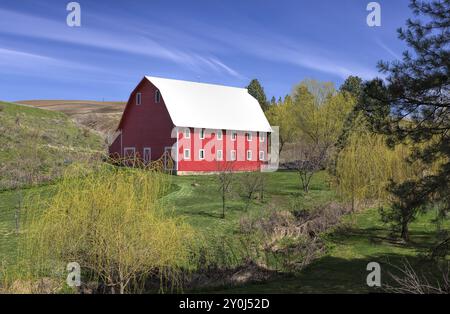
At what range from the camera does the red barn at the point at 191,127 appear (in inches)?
1428

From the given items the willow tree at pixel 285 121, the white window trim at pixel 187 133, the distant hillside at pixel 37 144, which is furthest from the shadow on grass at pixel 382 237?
the willow tree at pixel 285 121

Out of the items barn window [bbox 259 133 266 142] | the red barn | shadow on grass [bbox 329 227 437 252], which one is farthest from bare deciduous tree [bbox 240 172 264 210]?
barn window [bbox 259 133 266 142]

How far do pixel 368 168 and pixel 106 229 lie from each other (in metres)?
14.0

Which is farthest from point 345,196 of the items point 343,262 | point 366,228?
point 343,262

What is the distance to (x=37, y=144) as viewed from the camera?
3403 centimetres

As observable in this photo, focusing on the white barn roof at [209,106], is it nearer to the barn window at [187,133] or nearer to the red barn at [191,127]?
the red barn at [191,127]

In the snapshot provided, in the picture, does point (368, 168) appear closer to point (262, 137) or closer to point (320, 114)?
point (262, 137)

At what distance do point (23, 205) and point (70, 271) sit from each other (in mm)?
11696

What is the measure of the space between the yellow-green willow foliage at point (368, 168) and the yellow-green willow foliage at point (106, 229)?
12432 millimetres

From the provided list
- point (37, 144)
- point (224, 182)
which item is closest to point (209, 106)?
point (37, 144)

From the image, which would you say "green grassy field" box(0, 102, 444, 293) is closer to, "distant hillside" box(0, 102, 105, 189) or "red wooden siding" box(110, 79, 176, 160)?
"distant hillside" box(0, 102, 105, 189)

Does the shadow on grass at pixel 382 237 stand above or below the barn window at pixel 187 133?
below

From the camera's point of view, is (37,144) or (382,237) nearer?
(382,237)
